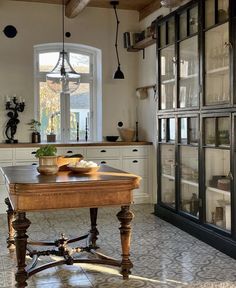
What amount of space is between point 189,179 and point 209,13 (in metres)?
1.79

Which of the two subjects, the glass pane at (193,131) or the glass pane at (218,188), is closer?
the glass pane at (218,188)

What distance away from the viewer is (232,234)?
3.58 meters

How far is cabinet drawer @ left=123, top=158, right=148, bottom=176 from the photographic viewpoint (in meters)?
5.96

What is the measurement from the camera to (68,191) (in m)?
2.79

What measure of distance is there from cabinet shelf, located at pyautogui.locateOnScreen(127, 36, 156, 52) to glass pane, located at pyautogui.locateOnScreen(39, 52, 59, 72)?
121cm

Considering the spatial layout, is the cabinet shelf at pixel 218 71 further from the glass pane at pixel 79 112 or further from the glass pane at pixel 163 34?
the glass pane at pixel 79 112

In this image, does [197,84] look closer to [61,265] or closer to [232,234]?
[232,234]

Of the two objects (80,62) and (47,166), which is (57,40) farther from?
(47,166)

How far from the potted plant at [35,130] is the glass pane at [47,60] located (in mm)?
913

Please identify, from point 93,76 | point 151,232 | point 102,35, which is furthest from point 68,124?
point 151,232

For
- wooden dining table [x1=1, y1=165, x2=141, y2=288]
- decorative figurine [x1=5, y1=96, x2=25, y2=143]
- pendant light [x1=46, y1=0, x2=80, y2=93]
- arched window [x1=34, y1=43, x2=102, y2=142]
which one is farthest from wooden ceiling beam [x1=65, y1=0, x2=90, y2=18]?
wooden dining table [x1=1, y1=165, x2=141, y2=288]

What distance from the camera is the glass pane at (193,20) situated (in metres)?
4.23

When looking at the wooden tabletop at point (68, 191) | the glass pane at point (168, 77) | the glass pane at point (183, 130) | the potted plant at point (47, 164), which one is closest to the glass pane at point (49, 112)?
the glass pane at point (168, 77)

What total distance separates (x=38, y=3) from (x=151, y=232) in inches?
151
